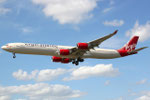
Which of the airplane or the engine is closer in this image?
the airplane

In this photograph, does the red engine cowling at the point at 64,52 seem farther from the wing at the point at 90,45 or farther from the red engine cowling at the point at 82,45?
the red engine cowling at the point at 82,45

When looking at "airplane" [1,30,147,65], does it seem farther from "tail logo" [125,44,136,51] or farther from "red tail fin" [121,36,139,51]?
"red tail fin" [121,36,139,51]

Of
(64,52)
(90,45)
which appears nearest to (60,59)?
(64,52)

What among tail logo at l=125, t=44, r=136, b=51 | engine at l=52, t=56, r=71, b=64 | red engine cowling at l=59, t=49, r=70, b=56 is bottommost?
red engine cowling at l=59, t=49, r=70, b=56

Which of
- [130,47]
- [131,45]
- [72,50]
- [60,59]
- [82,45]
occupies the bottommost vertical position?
[82,45]

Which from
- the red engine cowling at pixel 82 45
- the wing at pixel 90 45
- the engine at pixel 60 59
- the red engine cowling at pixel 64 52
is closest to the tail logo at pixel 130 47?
the wing at pixel 90 45

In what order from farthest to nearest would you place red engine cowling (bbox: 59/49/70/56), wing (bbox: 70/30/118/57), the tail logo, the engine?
the tail logo → the engine → red engine cowling (bbox: 59/49/70/56) → wing (bbox: 70/30/118/57)

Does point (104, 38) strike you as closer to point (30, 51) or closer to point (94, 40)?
point (94, 40)

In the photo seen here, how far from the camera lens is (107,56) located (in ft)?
199

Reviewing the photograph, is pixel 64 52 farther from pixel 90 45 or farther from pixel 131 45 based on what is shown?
pixel 131 45

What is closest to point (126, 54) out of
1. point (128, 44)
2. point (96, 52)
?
point (128, 44)

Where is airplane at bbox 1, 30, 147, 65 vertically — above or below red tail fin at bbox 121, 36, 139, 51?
below

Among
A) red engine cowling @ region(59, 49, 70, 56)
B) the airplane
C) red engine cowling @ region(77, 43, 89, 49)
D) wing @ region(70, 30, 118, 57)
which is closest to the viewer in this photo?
wing @ region(70, 30, 118, 57)

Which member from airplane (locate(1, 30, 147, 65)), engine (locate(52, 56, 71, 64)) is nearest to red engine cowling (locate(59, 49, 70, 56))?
airplane (locate(1, 30, 147, 65))
